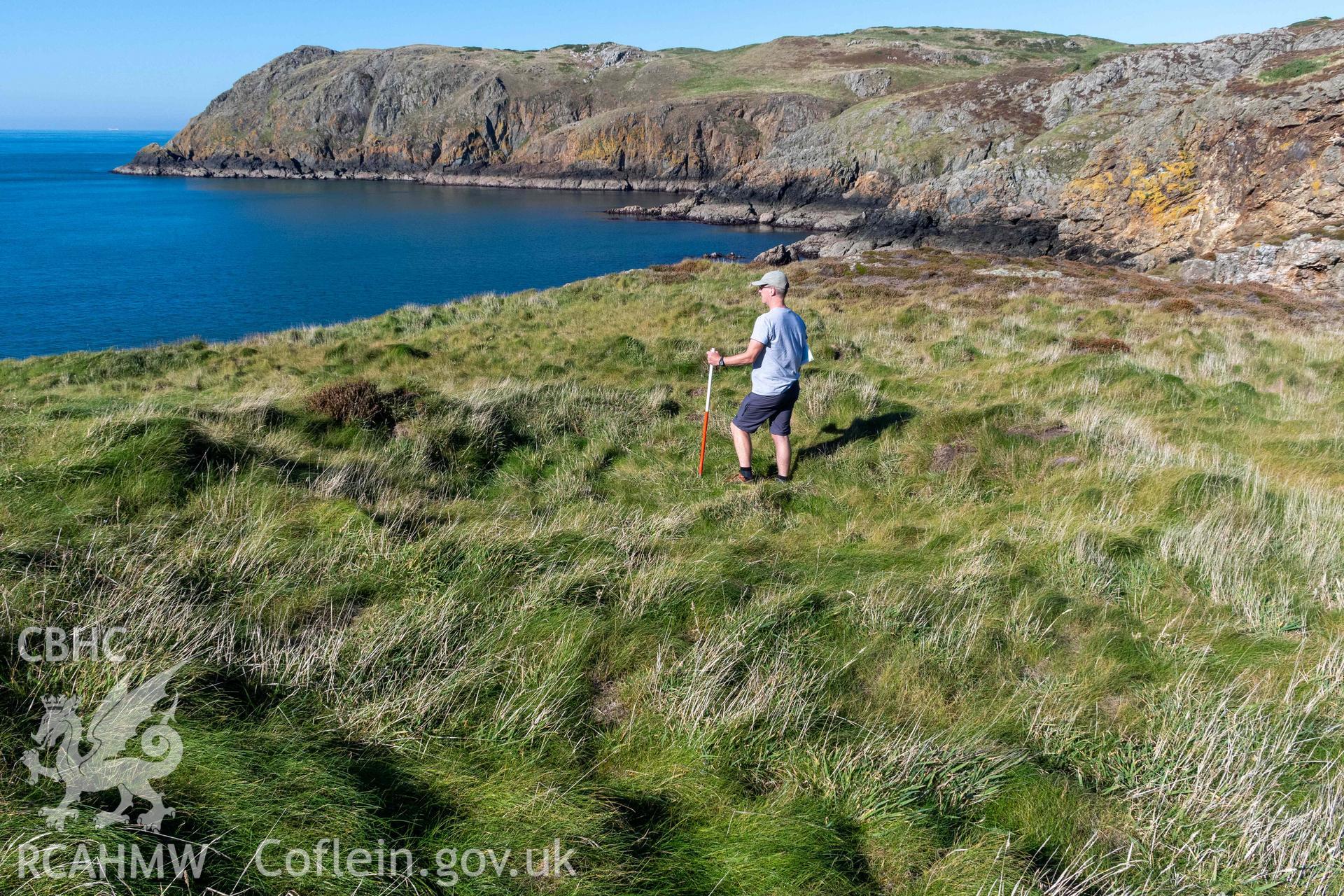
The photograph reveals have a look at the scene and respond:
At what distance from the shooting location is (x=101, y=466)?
4.91m

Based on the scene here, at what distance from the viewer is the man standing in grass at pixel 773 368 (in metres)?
6.95

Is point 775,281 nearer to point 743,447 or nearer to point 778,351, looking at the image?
point 778,351

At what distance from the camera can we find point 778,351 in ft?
23.1

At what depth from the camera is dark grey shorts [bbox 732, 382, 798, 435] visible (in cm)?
725

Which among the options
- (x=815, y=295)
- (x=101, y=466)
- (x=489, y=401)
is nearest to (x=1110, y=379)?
(x=489, y=401)

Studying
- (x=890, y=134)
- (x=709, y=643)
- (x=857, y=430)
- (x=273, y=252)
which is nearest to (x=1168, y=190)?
(x=890, y=134)

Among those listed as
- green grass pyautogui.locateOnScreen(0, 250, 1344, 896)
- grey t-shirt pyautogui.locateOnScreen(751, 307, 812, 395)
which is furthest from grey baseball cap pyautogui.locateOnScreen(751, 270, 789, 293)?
green grass pyautogui.locateOnScreen(0, 250, 1344, 896)

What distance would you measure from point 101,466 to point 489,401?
15.2ft

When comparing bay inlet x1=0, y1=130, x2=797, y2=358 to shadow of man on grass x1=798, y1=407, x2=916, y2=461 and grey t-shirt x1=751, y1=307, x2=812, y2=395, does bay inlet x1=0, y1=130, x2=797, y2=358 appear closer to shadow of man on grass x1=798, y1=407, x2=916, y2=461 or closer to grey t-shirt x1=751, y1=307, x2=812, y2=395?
shadow of man on grass x1=798, y1=407, x2=916, y2=461

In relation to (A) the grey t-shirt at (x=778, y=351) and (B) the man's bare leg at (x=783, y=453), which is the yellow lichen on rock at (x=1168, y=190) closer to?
(A) the grey t-shirt at (x=778, y=351)

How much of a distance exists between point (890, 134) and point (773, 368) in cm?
8609

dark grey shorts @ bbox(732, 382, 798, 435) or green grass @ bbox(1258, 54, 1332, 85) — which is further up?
green grass @ bbox(1258, 54, 1332, 85)

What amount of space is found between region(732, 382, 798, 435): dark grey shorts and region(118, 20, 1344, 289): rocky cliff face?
112ft

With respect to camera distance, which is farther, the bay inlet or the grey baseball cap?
the bay inlet
